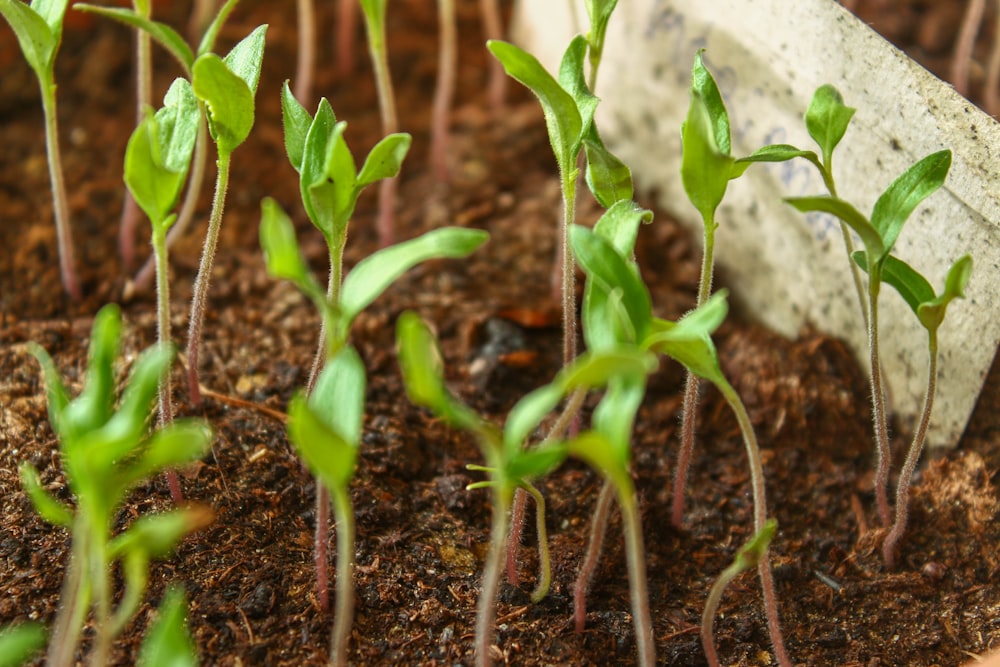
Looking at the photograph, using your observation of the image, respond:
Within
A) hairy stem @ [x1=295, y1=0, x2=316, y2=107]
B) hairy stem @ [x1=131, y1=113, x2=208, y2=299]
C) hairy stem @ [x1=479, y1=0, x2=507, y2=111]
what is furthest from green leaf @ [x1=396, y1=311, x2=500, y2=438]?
hairy stem @ [x1=479, y1=0, x2=507, y2=111]

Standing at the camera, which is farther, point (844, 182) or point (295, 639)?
point (844, 182)

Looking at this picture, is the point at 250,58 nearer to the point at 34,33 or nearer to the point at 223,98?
the point at 223,98

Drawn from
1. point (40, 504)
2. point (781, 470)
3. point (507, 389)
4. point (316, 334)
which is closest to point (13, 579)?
point (40, 504)

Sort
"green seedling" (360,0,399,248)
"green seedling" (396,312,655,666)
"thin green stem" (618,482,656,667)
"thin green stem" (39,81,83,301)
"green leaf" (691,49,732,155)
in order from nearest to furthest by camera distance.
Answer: "green seedling" (396,312,655,666) < "thin green stem" (618,482,656,667) < "green leaf" (691,49,732,155) < "thin green stem" (39,81,83,301) < "green seedling" (360,0,399,248)

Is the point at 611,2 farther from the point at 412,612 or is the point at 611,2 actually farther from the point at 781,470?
the point at 412,612

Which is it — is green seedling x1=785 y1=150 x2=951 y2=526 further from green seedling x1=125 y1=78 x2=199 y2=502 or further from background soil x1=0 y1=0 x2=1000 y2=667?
green seedling x1=125 y1=78 x2=199 y2=502

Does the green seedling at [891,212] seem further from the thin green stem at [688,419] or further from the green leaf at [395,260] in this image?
the green leaf at [395,260]

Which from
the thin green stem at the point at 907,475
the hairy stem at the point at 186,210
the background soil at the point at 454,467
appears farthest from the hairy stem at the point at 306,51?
the thin green stem at the point at 907,475
